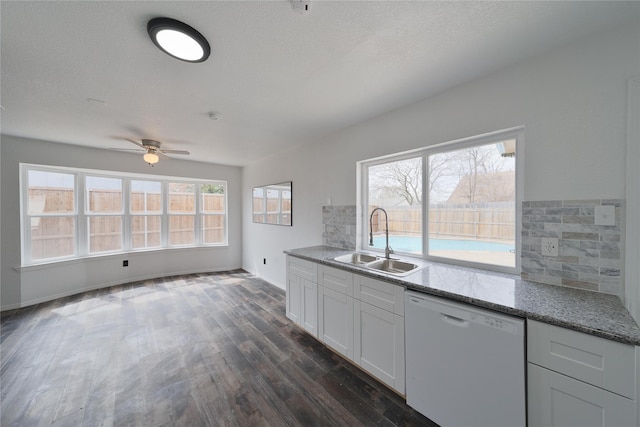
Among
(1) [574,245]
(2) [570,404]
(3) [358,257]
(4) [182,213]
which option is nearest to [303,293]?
(3) [358,257]

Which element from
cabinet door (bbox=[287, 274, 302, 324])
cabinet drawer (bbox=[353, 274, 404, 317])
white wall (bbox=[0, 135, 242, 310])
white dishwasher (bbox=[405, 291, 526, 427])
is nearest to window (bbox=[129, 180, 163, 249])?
white wall (bbox=[0, 135, 242, 310])

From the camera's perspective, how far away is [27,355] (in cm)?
215

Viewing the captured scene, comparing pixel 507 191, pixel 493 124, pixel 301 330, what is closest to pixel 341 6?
pixel 493 124

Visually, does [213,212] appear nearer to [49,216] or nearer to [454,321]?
[49,216]

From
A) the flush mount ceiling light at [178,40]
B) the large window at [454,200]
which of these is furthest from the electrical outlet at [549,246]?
the flush mount ceiling light at [178,40]

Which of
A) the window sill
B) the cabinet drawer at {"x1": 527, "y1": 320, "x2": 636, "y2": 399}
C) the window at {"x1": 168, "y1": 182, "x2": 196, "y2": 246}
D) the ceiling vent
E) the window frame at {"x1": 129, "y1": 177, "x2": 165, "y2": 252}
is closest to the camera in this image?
the cabinet drawer at {"x1": 527, "y1": 320, "x2": 636, "y2": 399}

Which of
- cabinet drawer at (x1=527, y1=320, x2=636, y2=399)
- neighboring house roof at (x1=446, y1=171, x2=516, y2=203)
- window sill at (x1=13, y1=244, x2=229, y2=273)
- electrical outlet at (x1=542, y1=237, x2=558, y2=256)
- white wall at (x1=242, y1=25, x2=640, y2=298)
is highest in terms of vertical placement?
white wall at (x1=242, y1=25, x2=640, y2=298)

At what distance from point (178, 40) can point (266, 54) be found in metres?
0.51

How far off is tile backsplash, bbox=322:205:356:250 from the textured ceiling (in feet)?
3.65

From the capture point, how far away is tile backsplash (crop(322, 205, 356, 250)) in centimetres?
277

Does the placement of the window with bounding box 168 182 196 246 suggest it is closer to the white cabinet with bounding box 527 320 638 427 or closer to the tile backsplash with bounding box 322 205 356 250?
the tile backsplash with bounding box 322 205 356 250

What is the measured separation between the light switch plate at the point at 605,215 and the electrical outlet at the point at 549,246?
0.72ft

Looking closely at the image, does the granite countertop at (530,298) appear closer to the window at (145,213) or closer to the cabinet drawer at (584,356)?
the cabinet drawer at (584,356)

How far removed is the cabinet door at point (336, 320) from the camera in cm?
201
